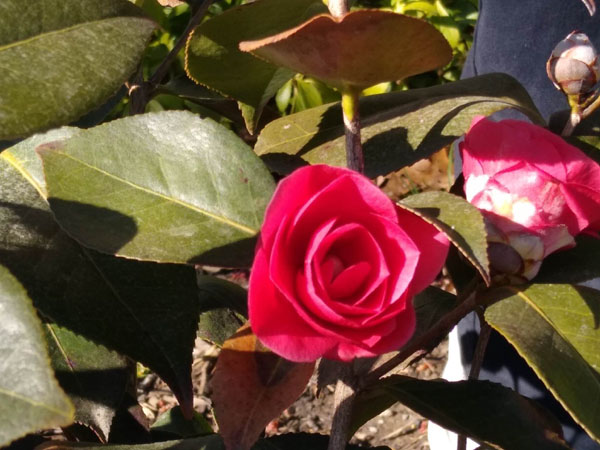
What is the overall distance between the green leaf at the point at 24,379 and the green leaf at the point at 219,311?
0.43m

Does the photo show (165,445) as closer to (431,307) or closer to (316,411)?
(431,307)

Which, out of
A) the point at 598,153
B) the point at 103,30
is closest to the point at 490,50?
the point at 598,153

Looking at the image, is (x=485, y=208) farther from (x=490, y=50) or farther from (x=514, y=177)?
(x=490, y=50)

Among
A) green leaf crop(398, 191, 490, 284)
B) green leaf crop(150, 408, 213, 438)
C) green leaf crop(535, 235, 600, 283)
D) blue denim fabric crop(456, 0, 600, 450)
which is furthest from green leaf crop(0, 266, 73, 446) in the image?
blue denim fabric crop(456, 0, 600, 450)

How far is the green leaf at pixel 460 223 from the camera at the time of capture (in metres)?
0.43

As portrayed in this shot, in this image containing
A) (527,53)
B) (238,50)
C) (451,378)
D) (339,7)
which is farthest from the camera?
(451,378)

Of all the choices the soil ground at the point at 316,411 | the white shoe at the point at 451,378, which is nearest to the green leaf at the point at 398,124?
the white shoe at the point at 451,378

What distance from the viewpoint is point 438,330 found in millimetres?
590

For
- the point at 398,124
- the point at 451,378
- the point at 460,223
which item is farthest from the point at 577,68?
the point at 451,378

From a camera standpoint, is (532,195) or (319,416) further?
(319,416)

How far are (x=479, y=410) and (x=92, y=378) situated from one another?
1.02 feet

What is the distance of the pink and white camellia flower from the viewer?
0.53 metres

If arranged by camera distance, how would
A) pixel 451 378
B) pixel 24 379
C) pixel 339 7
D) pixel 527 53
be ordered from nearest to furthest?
pixel 24 379 → pixel 339 7 → pixel 527 53 → pixel 451 378

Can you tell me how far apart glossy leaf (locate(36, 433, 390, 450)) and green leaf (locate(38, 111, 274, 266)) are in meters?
0.21
